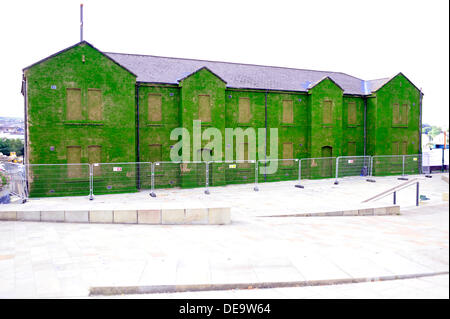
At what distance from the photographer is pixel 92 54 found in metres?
20.0

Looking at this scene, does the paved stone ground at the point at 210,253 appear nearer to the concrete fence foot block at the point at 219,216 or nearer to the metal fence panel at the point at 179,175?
the concrete fence foot block at the point at 219,216

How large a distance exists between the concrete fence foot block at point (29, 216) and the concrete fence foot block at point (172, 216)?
3644mm

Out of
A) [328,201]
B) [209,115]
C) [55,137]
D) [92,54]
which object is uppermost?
[92,54]

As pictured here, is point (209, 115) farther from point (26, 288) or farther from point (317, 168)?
point (26, 288)

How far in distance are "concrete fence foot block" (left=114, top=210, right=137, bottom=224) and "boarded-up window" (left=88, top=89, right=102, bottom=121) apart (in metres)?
10.6

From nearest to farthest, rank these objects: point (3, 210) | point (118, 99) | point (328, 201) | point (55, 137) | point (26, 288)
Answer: point (26, 288)
point (3, 210)
point (328, 201)
point (55, 137)
point (118, 99)

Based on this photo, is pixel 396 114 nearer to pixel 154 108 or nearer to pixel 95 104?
pixel 154 108

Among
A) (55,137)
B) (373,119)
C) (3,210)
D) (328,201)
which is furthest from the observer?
(373,119)

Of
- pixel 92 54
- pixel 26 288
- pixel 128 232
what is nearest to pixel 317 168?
pixel 92 54

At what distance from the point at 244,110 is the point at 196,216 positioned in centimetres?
1460

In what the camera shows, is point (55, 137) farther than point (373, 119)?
No

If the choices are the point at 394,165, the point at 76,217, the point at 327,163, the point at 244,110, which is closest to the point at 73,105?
the point at 76,217

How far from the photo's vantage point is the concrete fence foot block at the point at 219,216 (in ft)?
38.4

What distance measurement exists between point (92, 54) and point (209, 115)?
749 cm
